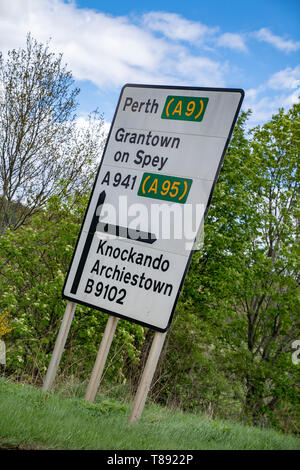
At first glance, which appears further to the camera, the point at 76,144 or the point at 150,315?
the point at 76,144

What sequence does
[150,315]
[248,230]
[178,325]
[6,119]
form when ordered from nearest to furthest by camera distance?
[150,315] → [178,325] → [248,230] → [6,119]

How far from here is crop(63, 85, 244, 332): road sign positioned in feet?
15.5

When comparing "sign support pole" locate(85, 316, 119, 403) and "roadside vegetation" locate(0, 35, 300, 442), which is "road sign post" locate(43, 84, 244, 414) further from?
"roadside vegetation" locate(0, 35, 300, 442)

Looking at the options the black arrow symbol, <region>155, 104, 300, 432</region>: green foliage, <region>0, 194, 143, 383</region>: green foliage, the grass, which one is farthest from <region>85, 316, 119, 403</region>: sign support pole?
<region>155, 104, 300, 432</region>: green foliage

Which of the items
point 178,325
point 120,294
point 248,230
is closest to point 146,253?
point 120,294

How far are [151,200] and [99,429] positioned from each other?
2406 millimetres

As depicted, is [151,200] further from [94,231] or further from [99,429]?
[99,429]

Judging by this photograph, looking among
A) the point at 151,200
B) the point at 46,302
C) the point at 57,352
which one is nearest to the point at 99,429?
the point at 57,352

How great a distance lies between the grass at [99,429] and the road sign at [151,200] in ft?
3.45

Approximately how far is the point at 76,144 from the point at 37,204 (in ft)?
9.31

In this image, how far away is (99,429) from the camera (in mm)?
3793

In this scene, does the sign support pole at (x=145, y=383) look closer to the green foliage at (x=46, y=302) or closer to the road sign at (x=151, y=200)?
the road sign at (x=151, y=200)

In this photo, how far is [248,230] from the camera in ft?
47.8
